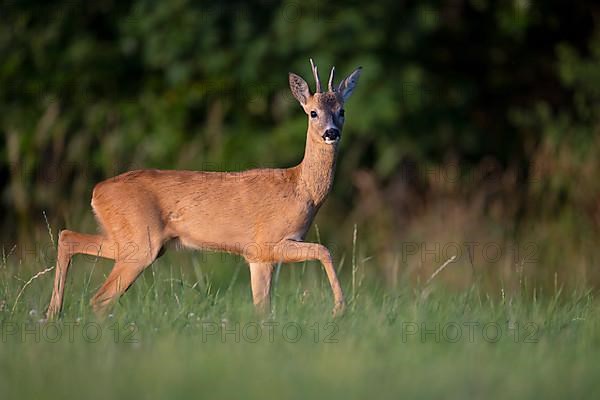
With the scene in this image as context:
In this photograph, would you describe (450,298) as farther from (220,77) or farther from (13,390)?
(220,77)

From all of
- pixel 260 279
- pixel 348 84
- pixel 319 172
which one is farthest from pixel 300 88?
pixel 260 279

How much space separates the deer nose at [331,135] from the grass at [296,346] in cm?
98

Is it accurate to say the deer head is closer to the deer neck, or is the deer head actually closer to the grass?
the deer neck

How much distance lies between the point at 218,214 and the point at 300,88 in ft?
4.02

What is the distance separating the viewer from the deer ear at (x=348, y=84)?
24.8 ft

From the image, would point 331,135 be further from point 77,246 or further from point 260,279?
point 77,246

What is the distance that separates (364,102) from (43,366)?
23.4 ft

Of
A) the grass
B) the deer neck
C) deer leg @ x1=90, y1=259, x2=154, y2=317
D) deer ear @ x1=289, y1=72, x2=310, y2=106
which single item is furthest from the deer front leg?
deer ear @ x1=289, y1=72, x2=310, y2=106

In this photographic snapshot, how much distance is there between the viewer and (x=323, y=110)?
715 centimetres

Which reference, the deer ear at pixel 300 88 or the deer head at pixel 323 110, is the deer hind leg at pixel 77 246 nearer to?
the deer head at pixel 323 110

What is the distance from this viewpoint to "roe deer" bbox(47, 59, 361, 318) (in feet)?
21.9

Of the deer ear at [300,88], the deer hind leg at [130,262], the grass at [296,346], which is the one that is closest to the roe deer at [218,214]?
the deer hind leg at [130,262]

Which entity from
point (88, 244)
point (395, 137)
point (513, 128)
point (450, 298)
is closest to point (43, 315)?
point (88, 244)

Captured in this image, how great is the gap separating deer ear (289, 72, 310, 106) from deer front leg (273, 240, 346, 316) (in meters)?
1.23
